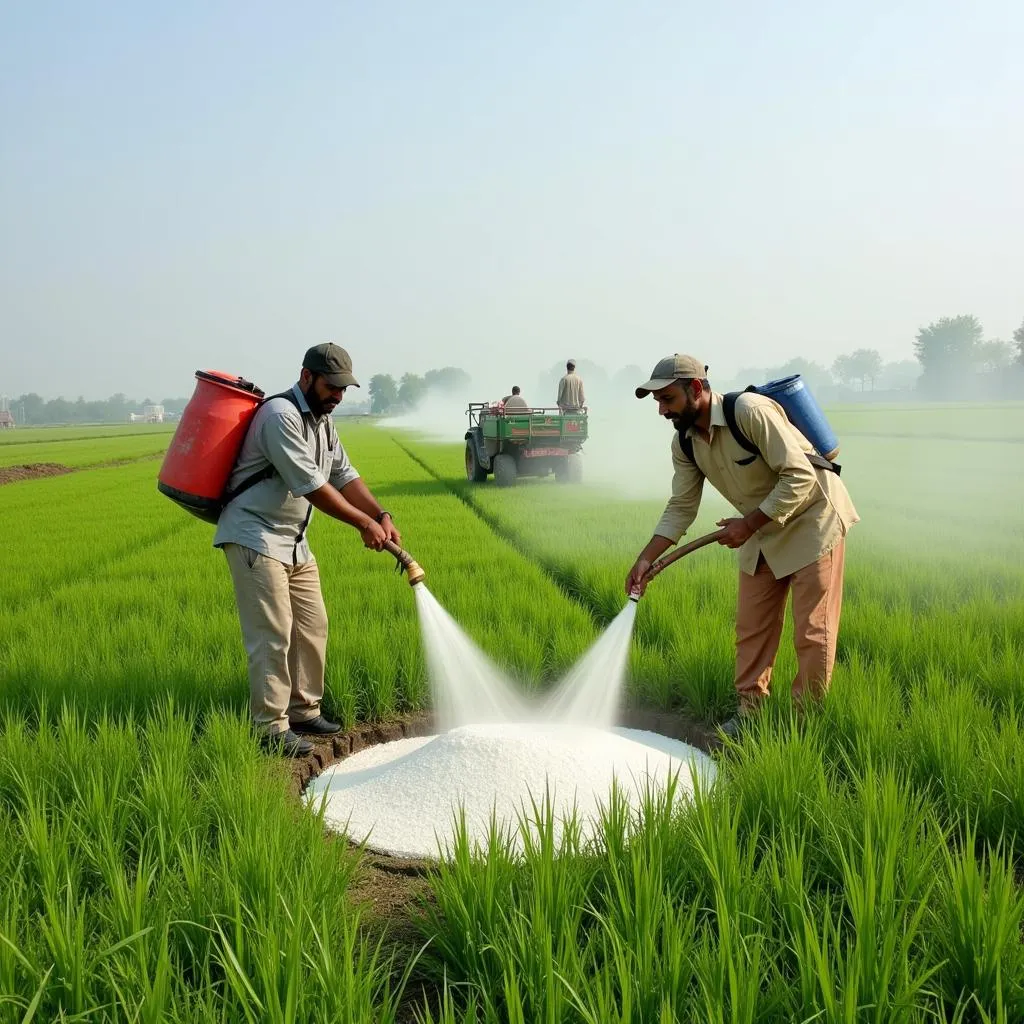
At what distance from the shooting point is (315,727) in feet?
12.8

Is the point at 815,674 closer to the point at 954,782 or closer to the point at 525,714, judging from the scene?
the point at 954,782

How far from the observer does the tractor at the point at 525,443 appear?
13.7 metres

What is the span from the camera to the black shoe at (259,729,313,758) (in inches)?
139

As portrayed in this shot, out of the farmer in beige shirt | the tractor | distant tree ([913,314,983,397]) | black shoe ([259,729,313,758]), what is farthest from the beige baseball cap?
distant tree ([913,314,983,397])

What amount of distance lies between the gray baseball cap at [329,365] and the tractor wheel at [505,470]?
11.0 meters

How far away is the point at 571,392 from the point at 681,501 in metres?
10.3

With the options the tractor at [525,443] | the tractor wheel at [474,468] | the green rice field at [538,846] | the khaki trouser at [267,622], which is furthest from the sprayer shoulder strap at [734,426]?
the tractor wheel at [474,468]

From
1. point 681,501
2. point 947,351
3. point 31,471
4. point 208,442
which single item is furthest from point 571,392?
point 947,351

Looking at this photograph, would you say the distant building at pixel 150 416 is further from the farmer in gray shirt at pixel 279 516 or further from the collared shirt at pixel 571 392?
the farmer in gray shirt at pixel 279 516

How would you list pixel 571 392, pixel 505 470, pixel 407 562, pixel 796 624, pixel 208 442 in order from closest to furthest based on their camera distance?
pixel 208 442 → pixel 796 624 → pixel 407 562 → pixel 571 392 → pixel 505 470

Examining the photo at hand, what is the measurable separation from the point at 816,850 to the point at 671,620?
2.82 meters

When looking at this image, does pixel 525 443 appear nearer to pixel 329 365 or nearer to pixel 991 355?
pixel 329 365

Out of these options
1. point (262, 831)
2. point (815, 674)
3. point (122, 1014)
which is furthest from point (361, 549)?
point (122, 1014)

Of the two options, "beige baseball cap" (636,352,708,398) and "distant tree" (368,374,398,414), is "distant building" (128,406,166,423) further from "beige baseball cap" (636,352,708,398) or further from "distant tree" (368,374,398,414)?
"beige baseball cap" (636,352,708,398)
